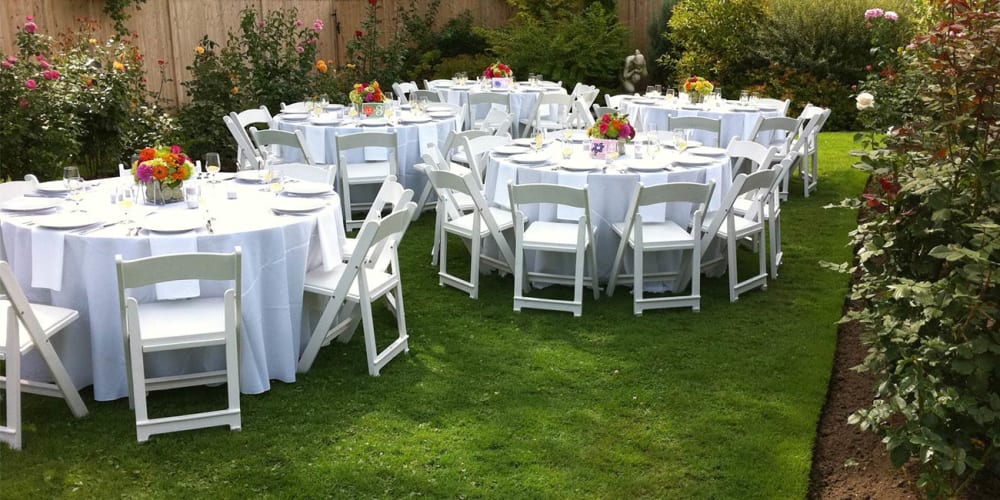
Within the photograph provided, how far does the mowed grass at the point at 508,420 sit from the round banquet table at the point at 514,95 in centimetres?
545

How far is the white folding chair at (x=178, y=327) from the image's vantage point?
3742mm

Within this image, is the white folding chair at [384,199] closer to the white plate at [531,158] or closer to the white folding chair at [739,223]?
the white plate at [531,158]

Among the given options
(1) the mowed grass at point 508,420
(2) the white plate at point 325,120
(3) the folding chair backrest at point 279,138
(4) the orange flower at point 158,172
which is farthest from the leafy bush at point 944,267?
(2) the white plate at point 325,120

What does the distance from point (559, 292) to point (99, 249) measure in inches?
117

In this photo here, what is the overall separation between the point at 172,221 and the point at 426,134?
411 cm

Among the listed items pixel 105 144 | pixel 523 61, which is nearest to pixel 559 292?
pixel 105 144

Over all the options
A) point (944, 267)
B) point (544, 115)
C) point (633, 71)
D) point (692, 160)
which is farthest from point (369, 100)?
point (633, 71)

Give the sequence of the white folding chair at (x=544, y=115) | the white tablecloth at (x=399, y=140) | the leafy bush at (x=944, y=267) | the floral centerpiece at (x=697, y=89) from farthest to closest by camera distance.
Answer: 1. the white folding chair at (x=544, y=115)
2. the floral centerpiece at (x=697, y=89)
3. the white tablecloth at (x=399, y=140)
4. the leafy bush at (x=944, y=267)

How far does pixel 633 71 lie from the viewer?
48.1ft

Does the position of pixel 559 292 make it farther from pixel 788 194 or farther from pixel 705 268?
pixel 788 194

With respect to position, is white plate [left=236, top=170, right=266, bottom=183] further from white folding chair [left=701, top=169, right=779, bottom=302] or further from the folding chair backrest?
white folding chair [left=701, top=169, right=779, bottom=302]

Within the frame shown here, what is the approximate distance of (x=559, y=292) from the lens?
605cm

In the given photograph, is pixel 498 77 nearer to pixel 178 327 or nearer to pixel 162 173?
pixel 162 173

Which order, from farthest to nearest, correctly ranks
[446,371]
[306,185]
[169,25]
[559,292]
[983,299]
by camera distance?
1. [169,25]
2. [559,292]
3. [306,185]
4. [446,371]
5. [983,299]
